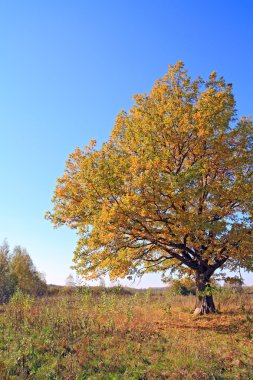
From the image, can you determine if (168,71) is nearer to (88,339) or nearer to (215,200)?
(215,200)

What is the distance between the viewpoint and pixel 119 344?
Answer: 13.9 meters

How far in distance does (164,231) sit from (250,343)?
7.12 meters

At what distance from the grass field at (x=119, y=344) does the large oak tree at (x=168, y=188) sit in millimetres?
2565

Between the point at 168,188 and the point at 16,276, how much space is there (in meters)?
44.3

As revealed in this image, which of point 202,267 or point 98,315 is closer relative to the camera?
point 98,315

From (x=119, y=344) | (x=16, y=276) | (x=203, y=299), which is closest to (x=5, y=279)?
(x=16, y=276)

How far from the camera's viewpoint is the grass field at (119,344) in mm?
11055

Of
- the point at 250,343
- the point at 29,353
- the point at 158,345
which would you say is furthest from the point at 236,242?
the point at 29,353

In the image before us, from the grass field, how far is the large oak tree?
257 cm

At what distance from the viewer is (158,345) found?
46.1 feet

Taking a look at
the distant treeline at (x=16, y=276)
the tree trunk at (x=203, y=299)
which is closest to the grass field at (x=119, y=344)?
the tree trunk at (x=203, y=299)

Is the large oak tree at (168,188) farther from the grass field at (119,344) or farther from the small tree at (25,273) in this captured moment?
the small tree at (25,273)

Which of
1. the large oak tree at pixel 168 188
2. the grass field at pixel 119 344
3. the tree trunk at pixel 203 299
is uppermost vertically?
the large oak tree at pixel 168 188

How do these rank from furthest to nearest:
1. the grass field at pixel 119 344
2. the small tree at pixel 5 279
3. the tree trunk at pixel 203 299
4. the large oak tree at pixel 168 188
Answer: the small tree at pixel 5 279 < the tree trunk at pixel 203 299 < the large oak tree at pixel 168 188 < the grass field at pixel 119 344
